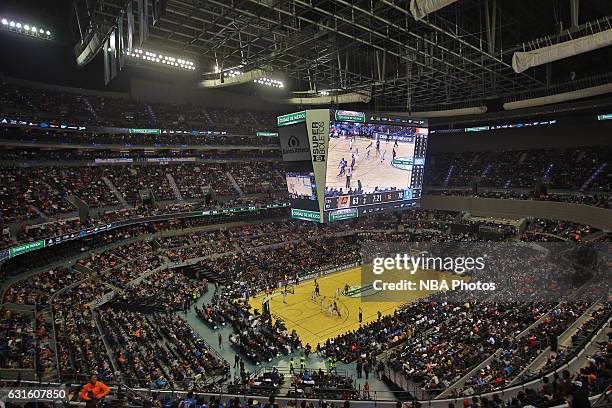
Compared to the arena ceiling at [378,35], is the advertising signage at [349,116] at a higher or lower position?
lower

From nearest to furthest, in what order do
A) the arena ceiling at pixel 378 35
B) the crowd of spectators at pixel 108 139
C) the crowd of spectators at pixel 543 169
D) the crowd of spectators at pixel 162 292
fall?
1. the arena ceiling at pixel 378 35
2. the crowd of spectators at pixel 162 292
3. the crowd of spectators at pixel 108 139
4. the crowd of spectators at pixel 543 169

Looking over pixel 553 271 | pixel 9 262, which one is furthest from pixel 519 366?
pixel 9 262

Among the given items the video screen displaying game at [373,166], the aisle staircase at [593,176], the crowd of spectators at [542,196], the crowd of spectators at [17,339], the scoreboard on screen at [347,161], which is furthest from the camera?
the aisle staircase at [593,176]

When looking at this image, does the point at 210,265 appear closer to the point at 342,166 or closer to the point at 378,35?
the point at 342,166

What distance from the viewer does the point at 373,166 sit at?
22844 mm

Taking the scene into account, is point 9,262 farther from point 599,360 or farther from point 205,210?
point 599,360

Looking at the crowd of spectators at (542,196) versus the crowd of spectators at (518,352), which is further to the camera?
the crowd of spectators at (542,196)

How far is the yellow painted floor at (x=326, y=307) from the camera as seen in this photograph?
919 inches

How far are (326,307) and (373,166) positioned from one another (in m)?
10.2

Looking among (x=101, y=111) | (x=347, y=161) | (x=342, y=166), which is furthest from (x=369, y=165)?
(x=101, y=111)

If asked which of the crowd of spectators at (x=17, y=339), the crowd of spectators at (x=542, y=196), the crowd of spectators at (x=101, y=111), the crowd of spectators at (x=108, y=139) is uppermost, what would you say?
the crowd of spectators at (x=101, y=111)

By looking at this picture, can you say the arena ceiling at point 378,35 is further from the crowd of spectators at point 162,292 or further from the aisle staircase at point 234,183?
the aisle staircase at point 234,183

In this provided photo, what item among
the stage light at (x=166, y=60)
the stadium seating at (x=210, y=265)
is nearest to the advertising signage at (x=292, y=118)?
the stage light at (x=166, y=60)

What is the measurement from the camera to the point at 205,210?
1526 inches
